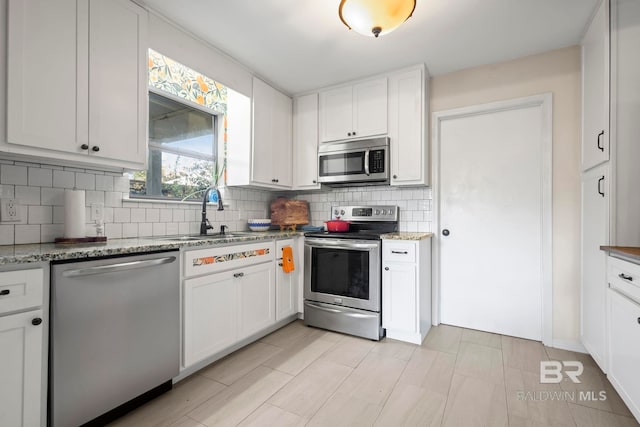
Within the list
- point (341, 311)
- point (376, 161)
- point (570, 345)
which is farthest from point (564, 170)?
point (341, 311)

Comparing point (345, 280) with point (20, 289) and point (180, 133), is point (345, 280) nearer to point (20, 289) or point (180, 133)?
point (180, 133)

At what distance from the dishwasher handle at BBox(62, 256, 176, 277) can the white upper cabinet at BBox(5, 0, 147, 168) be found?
0.66m

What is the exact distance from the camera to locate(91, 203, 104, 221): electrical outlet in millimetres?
1979

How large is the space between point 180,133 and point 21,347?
6.48 feet

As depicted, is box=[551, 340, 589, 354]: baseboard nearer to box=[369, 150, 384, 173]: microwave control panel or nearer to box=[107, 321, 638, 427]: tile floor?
box=[107, 321, 638, 427]: tile floor

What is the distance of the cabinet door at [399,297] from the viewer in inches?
99.2

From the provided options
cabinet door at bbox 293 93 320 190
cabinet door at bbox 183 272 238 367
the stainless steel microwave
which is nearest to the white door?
the stainless steel microwave

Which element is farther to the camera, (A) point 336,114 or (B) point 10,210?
(A) point 336,114

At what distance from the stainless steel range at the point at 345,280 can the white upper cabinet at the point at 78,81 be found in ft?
5.57

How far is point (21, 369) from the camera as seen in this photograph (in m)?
1.24

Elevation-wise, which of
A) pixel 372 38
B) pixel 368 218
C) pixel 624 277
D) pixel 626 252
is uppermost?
pixel 372 38

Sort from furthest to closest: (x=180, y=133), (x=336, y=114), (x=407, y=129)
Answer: (x=336, y=114), (x=407, y=129), (x=180, y=133)

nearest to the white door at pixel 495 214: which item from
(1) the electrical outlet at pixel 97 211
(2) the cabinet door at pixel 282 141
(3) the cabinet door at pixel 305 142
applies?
(3) the cabinet door at pixel 305 142

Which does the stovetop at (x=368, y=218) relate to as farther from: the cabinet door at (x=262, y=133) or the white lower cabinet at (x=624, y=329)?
the white lower cabinet at (x=624, y=329)
